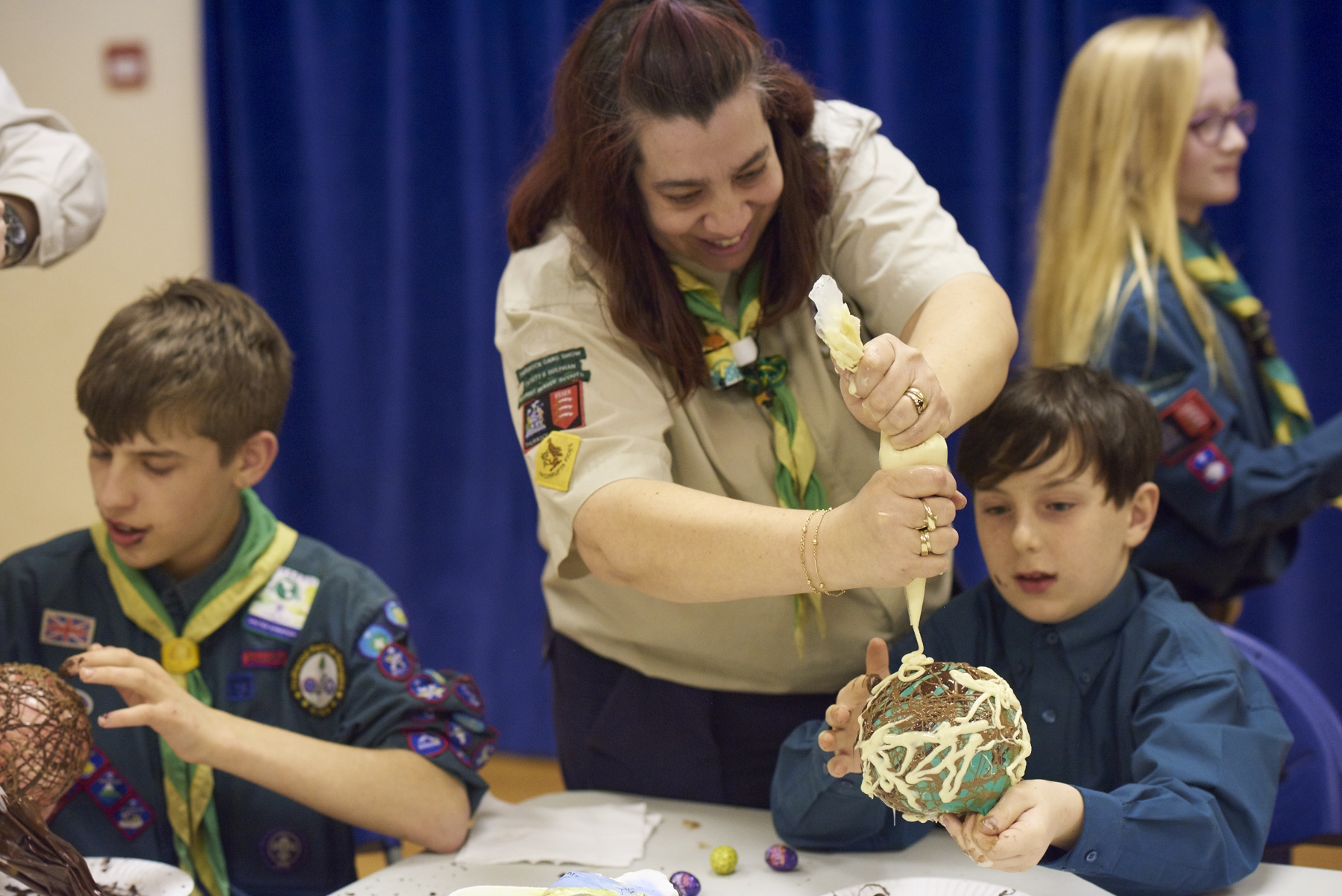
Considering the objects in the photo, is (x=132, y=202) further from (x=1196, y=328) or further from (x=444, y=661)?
(x=1196, y=328)

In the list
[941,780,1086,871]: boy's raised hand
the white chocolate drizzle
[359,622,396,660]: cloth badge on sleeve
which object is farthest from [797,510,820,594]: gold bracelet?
[359,622,396,660]: cloth badge on sleeve

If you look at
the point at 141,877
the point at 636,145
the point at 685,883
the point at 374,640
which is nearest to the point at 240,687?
the point at 374,640

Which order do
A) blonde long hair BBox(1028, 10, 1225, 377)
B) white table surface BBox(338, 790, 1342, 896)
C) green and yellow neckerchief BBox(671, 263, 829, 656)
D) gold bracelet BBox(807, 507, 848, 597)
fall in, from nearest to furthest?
gold bracelet BBox(807, 507, 848, 597) < white table surface BBox(338, 790, 1342, 896) < green and yellow neckerchief BBox(671, 263, 829, 656) < blonde long hair BBox(1028, 10, 1225, 377)

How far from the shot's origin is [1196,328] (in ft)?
7.60

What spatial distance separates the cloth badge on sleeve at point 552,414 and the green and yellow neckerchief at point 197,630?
20.8 inches

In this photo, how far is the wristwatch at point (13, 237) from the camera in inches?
66.1

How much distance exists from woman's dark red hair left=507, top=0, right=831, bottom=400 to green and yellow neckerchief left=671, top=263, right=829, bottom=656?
23 mm

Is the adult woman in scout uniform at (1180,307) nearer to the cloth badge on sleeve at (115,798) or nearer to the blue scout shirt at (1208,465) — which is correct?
the blue scout shirt at (1208,465)

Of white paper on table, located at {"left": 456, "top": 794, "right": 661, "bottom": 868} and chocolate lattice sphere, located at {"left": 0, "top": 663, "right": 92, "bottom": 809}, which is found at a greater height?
chocolate lattice sphere, located at {"left": 0, "top": 663, "right": 92, "bottom": 809}

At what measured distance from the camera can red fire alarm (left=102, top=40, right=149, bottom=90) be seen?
12.2ft

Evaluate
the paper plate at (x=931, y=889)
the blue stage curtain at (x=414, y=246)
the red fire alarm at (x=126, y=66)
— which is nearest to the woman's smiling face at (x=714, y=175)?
the paper plate at (x=931, y=889)

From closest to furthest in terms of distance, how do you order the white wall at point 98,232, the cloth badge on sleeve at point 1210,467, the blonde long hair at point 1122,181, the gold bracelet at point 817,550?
the gold bracelet at point 817,550 < the cloth badge on sleeve at point 1210,467 < the blonde long hair at point 1122,181 < the white wall at point 98,232

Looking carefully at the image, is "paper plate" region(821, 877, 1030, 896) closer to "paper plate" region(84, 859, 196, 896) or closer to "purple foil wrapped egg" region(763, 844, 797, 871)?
"purple foil wrapped egg" region(763, 844, 797, 871)

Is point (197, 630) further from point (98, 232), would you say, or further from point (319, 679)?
point (98, 232)
